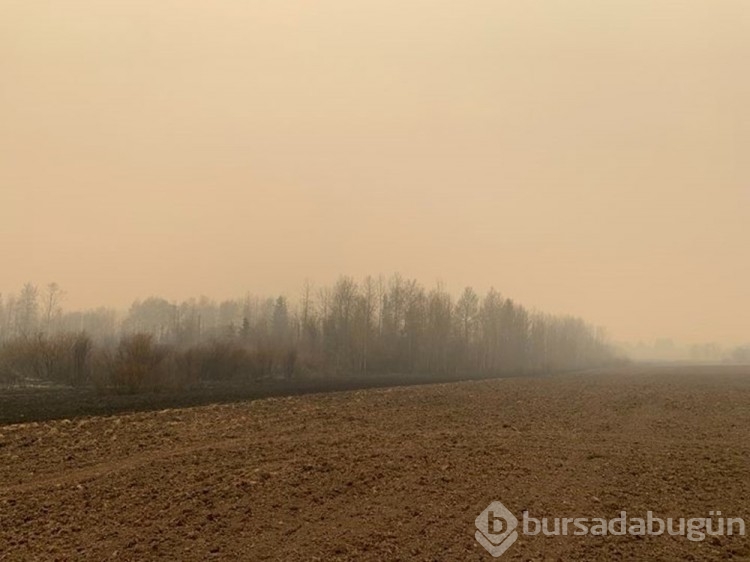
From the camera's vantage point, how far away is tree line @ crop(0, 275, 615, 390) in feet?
142

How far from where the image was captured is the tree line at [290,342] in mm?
43406

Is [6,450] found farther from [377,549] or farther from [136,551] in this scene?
[377,549]

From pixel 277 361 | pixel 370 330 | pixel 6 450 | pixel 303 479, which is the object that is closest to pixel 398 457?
pixel 303 479

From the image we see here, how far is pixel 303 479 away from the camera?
453 inches

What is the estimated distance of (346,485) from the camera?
11.1 m

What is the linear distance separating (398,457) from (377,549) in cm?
465

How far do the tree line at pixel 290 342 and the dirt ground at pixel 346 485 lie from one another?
24.1m

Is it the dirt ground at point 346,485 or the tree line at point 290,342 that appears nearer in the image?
the dirt ground at point 346,485

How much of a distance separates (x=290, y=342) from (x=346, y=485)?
71485 mm

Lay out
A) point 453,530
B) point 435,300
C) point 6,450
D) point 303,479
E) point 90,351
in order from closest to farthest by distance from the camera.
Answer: point 453,530 < point 303,479 < point 6,450 < point 90,351 < point 435,300

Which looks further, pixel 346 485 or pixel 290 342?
pixel 290 342

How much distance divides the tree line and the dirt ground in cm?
2414

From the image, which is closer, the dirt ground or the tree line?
the dirt ground

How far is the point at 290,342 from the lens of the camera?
81.3 metres
